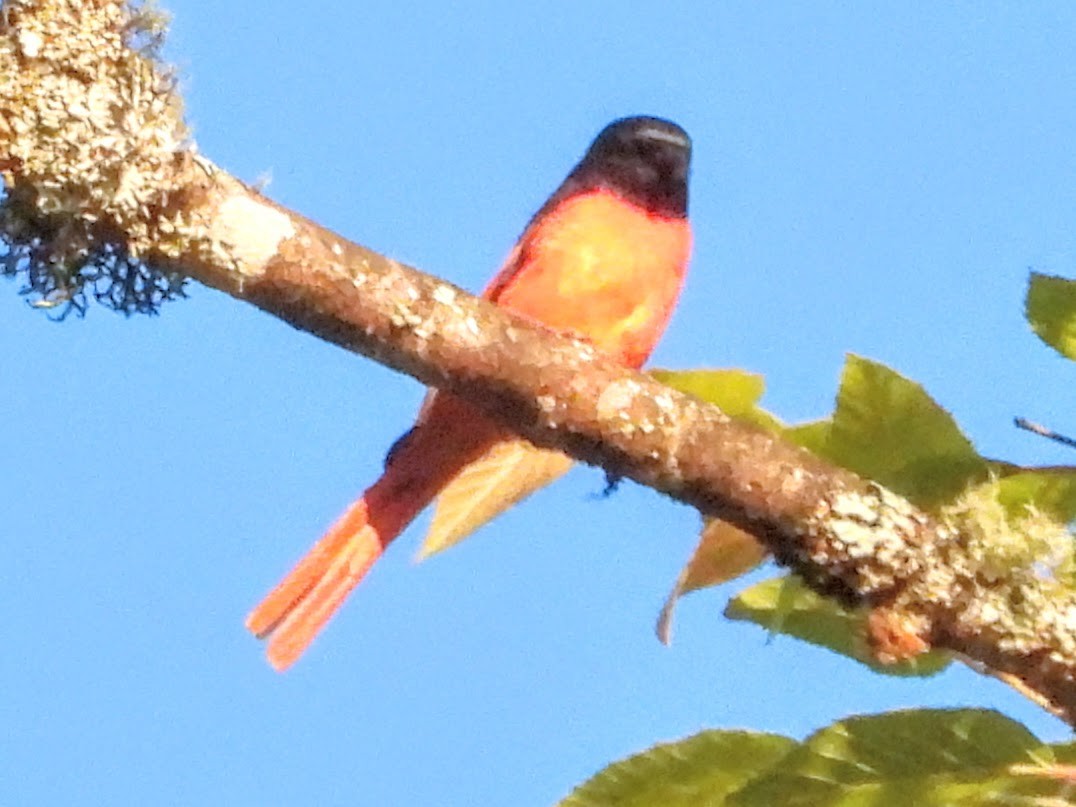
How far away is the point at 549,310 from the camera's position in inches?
110

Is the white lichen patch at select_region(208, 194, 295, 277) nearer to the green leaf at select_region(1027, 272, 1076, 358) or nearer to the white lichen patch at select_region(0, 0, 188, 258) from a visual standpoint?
the white lichen patch at select_region(0, 0, 188, 258)

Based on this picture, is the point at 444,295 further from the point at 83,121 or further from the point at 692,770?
the point at 692,770

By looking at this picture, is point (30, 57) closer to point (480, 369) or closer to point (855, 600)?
point (480, 369)

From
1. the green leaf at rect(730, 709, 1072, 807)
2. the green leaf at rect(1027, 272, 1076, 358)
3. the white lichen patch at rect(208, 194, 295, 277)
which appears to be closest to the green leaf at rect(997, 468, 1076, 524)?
the green leaf at rect(1027, 272, 1076, 358)

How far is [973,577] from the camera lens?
156cm

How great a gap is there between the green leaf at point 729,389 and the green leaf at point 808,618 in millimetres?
171

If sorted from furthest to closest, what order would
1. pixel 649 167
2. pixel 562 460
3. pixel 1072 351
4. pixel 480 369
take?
pixel 649 167, pixel 562 460, pixel 480 369, pixel 1072 351

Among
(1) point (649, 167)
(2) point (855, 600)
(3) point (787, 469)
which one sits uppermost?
(1) point (649, 167)

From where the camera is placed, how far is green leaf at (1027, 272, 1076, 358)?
1.39 meters

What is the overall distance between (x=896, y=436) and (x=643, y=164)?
195 centimetres

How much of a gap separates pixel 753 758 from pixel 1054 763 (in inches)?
10.1

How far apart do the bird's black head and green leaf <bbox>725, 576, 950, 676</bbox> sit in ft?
5.28

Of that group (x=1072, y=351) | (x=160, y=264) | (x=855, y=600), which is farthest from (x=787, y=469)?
(x=160, y=264)

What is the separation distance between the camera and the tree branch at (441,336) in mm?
1399
